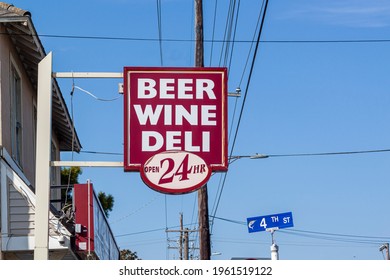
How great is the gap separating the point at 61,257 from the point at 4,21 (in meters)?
4.67

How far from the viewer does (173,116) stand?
44.0 feet

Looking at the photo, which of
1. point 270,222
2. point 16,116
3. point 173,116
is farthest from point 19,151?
point 173,116

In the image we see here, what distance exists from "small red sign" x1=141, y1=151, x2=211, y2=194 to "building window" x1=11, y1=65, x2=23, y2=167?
6476 millimetres

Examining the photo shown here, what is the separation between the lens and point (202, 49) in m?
22.2

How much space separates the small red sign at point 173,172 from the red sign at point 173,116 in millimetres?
96

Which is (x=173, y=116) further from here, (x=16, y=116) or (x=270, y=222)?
(x=270, y=222)

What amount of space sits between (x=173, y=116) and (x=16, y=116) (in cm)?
757

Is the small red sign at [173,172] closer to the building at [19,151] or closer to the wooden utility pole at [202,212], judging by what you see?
the building at [19,151]

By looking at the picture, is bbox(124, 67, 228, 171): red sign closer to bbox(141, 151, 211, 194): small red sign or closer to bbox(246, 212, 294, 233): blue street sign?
bbox(141, 151, 211, 194): small red sign

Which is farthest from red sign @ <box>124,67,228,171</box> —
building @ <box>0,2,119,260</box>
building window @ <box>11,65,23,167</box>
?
building window @ <box>11,65,23,167</box>

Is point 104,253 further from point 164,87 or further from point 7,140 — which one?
point 164,87

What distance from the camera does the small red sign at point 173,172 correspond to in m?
13.3

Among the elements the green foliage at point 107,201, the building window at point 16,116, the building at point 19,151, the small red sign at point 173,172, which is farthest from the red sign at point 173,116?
the green foliage at point 107,201
